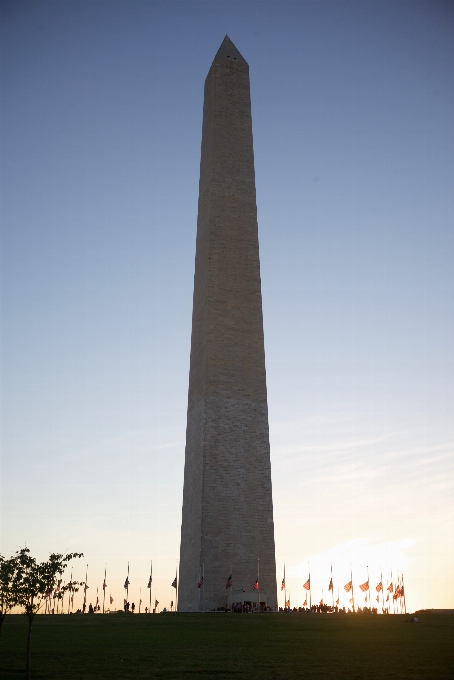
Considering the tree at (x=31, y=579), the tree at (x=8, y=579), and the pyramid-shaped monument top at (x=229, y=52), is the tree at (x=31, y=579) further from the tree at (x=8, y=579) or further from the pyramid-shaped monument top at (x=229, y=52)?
the pyramid-shaped monument top at (x=229, y=52)

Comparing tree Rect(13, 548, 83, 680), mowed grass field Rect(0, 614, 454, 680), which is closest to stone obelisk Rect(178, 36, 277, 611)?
mowed grass field Rect(0, 614, 454, 680)

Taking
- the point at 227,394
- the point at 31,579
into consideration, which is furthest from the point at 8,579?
the point at 227,394

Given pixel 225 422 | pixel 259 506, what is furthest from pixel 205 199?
pixel 259 506

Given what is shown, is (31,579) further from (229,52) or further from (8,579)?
(229,52)

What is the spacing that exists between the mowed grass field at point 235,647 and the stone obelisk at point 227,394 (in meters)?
4.88

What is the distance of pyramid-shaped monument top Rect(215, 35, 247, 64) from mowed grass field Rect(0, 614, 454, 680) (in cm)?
3638

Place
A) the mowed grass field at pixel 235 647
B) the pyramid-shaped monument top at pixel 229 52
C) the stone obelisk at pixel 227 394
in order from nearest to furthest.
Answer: the mowed grass field at pixel 235 647 < the stone obelisk at pixel 227 394 < the pyramid-shaped monument top at pixel 229 52

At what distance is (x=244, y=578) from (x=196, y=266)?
19845 millimetres

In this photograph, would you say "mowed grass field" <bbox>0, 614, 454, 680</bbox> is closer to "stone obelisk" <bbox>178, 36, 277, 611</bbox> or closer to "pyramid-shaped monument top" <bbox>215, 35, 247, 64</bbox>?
"stone obelisk" <bbox>178, 36, 277, 611</bbox>

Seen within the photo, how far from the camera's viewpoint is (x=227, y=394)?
153 feet

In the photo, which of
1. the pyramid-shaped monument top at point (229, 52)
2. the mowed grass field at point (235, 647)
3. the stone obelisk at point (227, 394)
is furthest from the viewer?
the pyramid-shaped monument top at point (229, 52)

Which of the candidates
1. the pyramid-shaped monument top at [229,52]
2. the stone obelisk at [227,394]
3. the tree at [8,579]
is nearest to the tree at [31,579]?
the tree at [8,579]

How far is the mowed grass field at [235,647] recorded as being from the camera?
73.4ft

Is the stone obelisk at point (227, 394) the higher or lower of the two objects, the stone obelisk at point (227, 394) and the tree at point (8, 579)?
the higher
